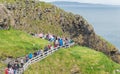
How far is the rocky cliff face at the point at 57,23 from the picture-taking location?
104875 millimetres

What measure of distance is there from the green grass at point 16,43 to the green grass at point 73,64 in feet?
12.3

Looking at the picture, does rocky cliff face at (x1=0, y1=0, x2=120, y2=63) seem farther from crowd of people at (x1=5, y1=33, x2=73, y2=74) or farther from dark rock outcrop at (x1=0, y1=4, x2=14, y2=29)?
crowd of people at (x1=5, y1=33, x2=73, y2=74)

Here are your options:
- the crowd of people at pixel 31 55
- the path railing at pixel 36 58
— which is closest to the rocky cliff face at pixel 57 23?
the crowd of people at pixel 31 55

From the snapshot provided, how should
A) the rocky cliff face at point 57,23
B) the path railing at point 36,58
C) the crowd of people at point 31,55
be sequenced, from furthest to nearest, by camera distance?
1. the rocky cliff face at point 57,23
2. the path railing at point 36,58
3. the crowd of people at point 31,55

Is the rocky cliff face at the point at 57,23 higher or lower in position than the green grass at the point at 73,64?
lower

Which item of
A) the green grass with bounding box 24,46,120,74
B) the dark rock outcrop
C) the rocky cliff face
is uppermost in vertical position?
the dark rock outcrop

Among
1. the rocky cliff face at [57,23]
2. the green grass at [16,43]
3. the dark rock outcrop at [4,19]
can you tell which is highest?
the dark rock outcrop at [4,19]

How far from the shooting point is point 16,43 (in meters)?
63.8

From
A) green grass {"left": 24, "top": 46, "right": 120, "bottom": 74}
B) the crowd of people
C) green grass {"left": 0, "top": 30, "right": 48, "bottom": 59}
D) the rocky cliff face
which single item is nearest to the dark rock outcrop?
green grass {"left": 0, "top": 30, "right": 48, "bottom": 59}

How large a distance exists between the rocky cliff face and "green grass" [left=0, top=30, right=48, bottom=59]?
97.8ft

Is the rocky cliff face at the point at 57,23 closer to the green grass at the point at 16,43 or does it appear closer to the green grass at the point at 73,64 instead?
the green grass at the point at 16,43

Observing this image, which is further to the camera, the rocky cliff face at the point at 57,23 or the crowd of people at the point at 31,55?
the rocky cliff face at the point at 57,23

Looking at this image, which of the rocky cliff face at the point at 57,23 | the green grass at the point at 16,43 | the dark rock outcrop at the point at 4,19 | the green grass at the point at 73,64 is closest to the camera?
the green grass at the point at 73,64

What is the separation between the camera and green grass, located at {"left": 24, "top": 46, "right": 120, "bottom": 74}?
58.6 m
